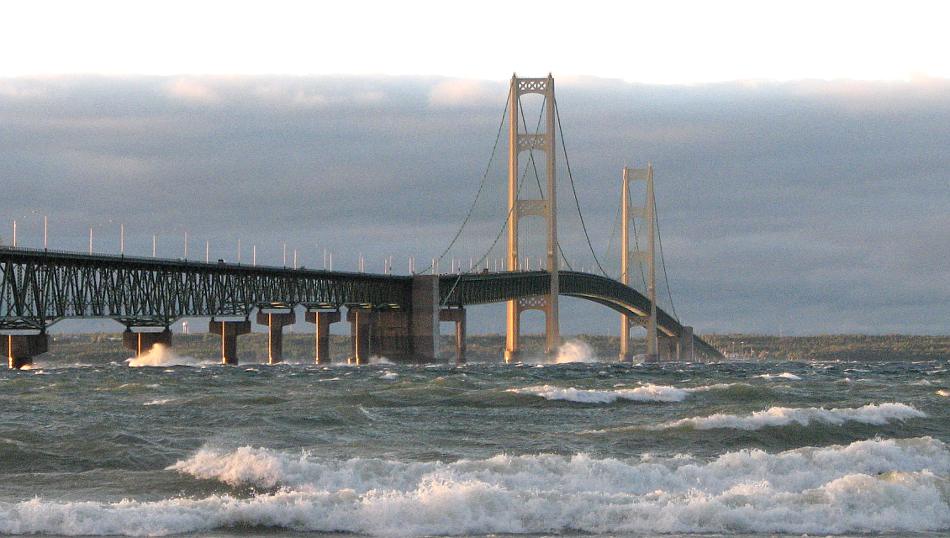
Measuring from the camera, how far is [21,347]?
85.9 meters

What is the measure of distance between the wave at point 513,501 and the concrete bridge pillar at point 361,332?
333 ft

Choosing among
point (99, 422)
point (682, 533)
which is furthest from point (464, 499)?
point (99, 422)

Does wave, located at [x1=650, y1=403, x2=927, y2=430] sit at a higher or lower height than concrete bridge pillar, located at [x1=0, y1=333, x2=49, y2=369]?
lower

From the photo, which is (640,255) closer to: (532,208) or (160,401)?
(532,208)

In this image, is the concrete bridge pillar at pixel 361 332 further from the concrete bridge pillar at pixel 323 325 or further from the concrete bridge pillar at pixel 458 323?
the concrete bridge pillar at pixel 458 323

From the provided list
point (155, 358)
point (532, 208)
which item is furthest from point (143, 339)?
point (532, 208)

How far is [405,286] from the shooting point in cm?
13400

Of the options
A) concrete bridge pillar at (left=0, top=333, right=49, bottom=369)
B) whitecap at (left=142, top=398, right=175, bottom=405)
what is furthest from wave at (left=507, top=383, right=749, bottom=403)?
concrete bridge pillar at (left=0, top=333, right=49, bottom=369)

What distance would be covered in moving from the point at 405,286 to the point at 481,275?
27.9 ft

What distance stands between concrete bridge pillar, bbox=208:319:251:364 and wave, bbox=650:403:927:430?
75425mm

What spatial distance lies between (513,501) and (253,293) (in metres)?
96.2

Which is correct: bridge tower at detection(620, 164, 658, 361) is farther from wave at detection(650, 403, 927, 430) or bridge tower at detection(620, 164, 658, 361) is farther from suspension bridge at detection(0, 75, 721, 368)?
wave at detection(650, 403, 927, 430)

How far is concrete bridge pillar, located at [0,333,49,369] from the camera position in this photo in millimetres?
85625

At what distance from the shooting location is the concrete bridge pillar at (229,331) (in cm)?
11219
